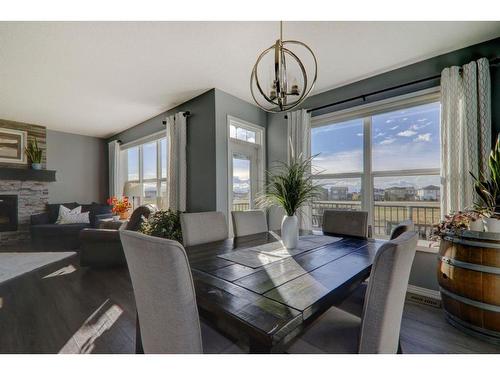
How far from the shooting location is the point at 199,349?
87cm

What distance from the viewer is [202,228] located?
2.09m

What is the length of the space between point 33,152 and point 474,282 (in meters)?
7.31

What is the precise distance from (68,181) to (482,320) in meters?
7.55

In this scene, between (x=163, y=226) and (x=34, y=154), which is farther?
(x=34, y=154)

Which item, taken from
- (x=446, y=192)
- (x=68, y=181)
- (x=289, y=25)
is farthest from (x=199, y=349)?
(x=68, y=181)

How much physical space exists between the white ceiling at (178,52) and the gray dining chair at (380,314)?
81.2 inches

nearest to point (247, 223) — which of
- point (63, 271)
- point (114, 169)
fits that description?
point (63, 271)

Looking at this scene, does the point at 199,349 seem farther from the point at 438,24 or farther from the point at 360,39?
the point at 438,24

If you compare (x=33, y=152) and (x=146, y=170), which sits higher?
(x=33, y=152)

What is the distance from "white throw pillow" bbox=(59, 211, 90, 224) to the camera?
4.77 meters

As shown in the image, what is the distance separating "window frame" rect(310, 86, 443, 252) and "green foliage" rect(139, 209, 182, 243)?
7.22 feet

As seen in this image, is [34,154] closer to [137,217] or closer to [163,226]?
[137,217]

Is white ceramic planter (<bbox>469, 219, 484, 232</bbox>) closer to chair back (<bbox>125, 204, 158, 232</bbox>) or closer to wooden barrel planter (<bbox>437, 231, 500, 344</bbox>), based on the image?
wooden barrel planter (<bbox>437, 231, 500, 344</bbox>)
